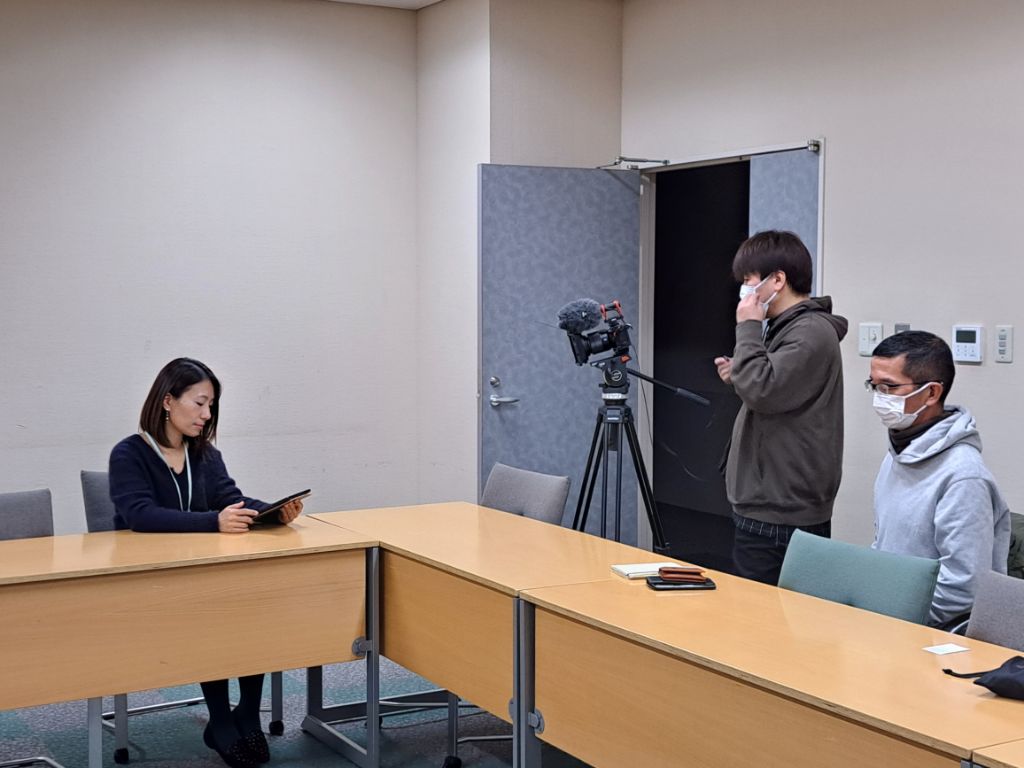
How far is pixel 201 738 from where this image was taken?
13.1ft

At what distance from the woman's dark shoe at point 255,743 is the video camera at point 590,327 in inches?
76.1

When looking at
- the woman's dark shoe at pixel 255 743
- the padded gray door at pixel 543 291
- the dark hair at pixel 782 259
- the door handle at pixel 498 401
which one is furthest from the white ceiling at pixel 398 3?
the woman's dark shoe at pixel 255 743

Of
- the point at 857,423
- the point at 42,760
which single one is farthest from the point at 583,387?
the point at 42,760

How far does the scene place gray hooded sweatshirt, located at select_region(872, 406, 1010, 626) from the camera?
112 inches

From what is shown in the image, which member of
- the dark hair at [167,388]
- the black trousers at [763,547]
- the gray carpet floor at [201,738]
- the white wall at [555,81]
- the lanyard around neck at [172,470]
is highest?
the white wall at [555,81]

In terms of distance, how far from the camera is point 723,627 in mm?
2670

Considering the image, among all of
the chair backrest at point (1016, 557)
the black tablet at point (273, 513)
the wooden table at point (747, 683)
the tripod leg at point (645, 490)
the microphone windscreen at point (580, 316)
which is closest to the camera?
the wooden table at point (747, 683)

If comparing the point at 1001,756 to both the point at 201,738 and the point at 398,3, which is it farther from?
the point at 398,3

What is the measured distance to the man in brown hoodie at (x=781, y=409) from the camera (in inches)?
137

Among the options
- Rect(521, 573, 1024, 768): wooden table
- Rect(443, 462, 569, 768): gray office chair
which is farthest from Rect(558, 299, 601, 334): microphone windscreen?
Rect(521, 573, 1024, 768): wooden table

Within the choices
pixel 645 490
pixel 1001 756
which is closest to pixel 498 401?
pixel 645 490

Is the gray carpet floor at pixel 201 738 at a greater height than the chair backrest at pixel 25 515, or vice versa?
the chair backrest at pixel 25 515

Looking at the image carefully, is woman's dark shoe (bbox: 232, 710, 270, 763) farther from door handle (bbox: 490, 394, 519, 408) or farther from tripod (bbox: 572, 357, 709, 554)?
door handle (bbox: 490, 394, 519, 408)

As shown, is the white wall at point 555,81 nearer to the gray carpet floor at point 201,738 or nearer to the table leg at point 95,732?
the gray carpet floor at point 201,738
